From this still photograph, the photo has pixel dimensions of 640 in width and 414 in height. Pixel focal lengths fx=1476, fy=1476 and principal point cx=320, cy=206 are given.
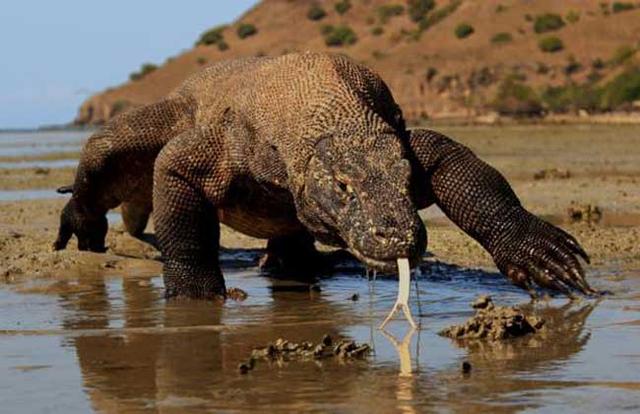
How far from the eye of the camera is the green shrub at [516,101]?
71000mm

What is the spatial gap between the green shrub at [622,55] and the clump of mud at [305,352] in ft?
252

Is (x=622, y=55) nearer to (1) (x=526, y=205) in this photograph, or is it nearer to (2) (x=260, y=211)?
(1) (x=526, y=205)

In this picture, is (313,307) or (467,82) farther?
(467,82)

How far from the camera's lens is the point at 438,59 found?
93938 mm

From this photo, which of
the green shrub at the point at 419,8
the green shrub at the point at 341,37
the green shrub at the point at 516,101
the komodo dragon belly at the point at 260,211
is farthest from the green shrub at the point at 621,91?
the komodo dragon belly at the point at 260,211

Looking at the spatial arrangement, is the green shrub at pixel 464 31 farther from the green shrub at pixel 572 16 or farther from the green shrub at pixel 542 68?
the green shrub at pixel 542 68

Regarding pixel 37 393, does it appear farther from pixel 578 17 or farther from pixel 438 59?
pixel 578 17

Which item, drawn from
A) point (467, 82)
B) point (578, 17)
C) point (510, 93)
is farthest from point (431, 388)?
point (578, 17)

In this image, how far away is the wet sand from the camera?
650 centimetres

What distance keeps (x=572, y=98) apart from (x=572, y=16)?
92.7 feet

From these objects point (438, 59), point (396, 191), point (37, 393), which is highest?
point (438, 59)

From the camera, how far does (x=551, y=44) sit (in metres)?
91.8

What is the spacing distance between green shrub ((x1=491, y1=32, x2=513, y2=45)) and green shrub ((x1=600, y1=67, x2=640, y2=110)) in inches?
859

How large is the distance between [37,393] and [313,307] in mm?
3513
